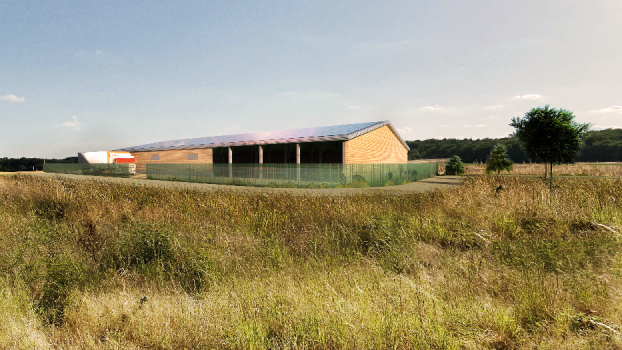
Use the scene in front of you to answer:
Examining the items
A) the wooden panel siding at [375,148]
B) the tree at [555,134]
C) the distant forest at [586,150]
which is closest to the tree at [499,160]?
the tree at [555,134]

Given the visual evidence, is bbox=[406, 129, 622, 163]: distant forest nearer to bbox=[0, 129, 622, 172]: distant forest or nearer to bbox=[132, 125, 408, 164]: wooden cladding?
bbox=[0, 129, 622, 172]: distant forest

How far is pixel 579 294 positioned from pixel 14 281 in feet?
26.5

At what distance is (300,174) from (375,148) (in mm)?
10844

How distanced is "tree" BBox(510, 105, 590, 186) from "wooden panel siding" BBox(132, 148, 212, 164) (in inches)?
1351

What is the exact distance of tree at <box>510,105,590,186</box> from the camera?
28938 millimetres

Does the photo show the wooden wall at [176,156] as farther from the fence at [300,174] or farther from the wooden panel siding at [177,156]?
the fence at [300,174]

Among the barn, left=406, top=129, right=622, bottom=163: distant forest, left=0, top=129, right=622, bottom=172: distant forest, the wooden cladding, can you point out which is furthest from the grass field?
left=406, top=129, right=622, bottom=163: distant forest

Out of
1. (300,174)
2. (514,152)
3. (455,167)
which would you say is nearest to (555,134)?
(455,167)

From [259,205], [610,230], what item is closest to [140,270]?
[259,205]

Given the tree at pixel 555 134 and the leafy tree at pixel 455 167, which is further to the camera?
the leafy tree at pixel 455 167

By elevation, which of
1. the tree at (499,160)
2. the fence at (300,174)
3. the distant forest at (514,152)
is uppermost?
the distant forest at (514,152)

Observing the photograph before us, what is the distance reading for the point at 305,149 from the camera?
3128cm

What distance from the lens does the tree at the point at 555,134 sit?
2894cm

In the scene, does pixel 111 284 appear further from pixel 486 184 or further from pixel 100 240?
pixel 486 184
